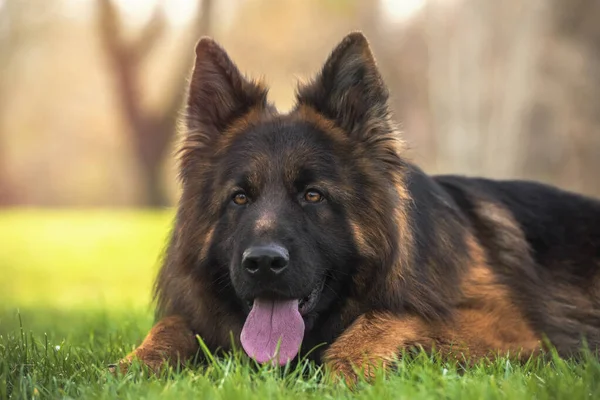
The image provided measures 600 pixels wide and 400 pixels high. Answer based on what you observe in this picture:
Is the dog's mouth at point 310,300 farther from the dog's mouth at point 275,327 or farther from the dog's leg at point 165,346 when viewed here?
the dog's leg at point 165,346

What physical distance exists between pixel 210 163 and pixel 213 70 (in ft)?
2.07

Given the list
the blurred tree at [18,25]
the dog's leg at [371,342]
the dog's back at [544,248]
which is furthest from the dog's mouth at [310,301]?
the blurred tree at [18,25]

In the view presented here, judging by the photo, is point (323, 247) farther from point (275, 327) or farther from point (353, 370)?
point (353, 370)

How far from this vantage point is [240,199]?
488 centimetres

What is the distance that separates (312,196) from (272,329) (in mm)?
855

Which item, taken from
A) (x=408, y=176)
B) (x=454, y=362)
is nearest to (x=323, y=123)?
(x=408, y=176)

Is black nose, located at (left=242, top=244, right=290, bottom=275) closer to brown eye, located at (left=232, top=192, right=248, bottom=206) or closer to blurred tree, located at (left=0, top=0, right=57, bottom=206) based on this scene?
brown eye, located at (left=232, top=192, right=248, bottom=206)

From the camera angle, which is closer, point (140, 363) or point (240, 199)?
point (140, 363)

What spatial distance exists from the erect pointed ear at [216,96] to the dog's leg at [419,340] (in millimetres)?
1642

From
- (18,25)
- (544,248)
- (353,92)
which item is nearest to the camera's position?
(353,92)

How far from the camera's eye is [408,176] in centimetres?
525

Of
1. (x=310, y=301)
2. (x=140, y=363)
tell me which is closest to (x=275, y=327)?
(x=310, y=301)

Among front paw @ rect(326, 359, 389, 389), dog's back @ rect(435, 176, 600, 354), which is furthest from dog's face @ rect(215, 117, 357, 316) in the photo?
dog's back @ rect(435, 176, 600, 354)

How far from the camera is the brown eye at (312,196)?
4.79 meters
